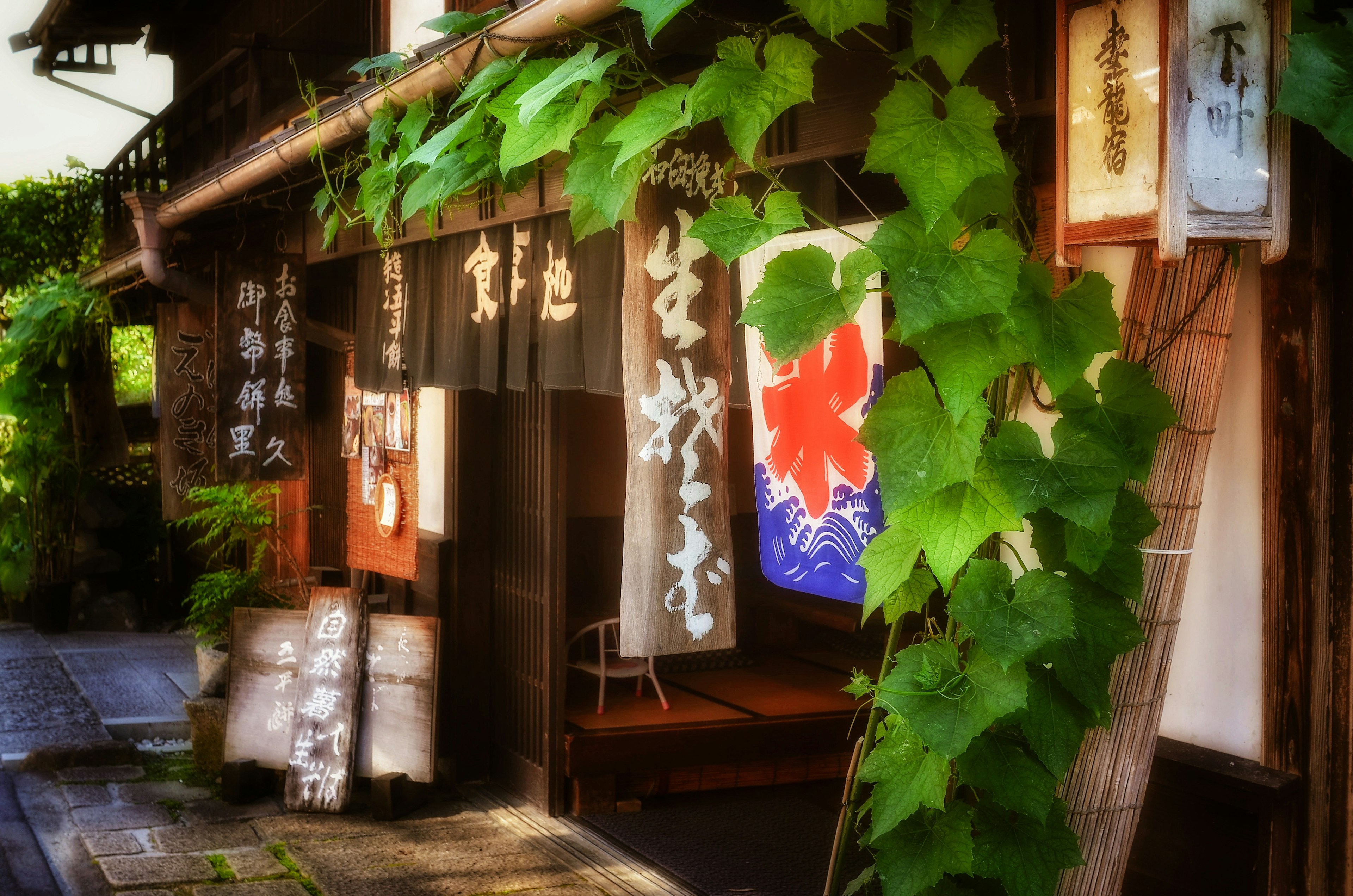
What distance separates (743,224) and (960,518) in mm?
1119

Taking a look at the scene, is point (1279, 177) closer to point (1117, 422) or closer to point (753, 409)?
point (1117, 422)

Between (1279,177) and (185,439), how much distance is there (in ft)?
36.7

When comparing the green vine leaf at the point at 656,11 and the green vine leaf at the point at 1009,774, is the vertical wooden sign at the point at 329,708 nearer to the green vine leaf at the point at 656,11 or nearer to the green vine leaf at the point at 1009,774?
the green vine leaf at the point at 1009,774

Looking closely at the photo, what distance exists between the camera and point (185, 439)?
12.0m

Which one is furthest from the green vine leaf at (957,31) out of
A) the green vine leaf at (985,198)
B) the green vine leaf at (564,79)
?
the green vine leaf at (564,79)

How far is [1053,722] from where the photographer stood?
331cm

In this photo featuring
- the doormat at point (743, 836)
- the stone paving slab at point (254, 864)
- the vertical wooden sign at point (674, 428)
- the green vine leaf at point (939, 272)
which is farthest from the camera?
the doormat at point (743, 836)

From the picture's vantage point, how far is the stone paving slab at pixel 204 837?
26.0 ft

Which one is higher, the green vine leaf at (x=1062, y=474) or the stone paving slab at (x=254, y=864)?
the green vine leaf at (x=1062, y=474)

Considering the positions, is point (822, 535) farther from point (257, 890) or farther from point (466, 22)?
point (257, 890)

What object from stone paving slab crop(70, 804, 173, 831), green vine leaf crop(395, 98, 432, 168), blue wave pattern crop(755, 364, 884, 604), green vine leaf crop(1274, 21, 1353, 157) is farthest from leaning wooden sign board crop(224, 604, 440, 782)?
green vine leaf crop(1274, 21, 1353, 157)

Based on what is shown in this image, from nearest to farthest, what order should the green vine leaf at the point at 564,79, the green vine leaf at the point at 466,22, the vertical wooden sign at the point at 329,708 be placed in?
the green vine leaf at the point at 564,79
the green vine leaf at the point at 466,22
the vertical wooden sign at the point at 329,708

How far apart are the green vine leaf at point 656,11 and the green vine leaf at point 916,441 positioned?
3.92 ft

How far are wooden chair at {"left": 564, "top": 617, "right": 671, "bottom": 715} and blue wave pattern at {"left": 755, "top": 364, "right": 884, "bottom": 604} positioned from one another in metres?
5.05
